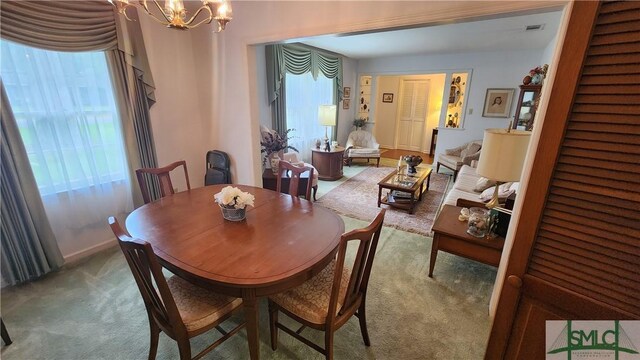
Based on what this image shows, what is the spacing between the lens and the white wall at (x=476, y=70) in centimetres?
488

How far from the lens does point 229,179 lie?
129 inches

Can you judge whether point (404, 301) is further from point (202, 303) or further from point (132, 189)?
point (132, 189)

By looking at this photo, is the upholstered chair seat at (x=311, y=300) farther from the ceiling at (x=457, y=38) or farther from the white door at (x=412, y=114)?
the white door at (x=412, y=114)

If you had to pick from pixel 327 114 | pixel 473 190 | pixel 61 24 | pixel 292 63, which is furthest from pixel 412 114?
pixel 61 24

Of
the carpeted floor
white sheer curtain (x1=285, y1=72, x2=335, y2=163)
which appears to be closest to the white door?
white sheer curtain (x1=285, y1=72, x2=335, y2=163)

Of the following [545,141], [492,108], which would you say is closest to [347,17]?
[545,141]

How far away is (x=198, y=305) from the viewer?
1373 mm

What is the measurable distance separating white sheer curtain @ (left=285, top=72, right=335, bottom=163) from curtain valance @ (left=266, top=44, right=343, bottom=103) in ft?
0.55

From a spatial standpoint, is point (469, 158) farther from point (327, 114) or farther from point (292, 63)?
point (292, 63)

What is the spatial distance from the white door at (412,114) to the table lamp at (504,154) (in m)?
5.84

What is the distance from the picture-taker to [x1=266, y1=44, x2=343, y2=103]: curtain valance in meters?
4.15

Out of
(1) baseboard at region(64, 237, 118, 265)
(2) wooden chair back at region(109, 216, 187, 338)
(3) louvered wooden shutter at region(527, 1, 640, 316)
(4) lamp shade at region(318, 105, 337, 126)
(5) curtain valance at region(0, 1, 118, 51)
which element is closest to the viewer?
(3) louvered wooden shutter at region(527, 1, 640, 316)

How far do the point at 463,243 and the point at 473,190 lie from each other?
163 centimetres

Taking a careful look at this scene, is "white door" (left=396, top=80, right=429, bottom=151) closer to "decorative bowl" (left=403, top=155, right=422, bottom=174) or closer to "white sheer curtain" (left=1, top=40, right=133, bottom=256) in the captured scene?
"decorative bowl" (left=403, top=155, right=422, bottom=174)
